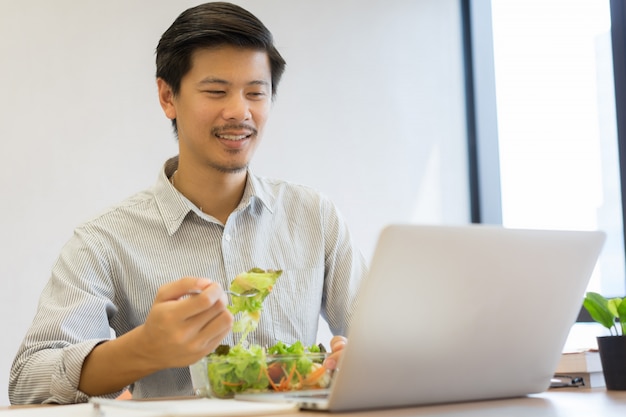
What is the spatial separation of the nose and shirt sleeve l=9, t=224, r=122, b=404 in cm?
40

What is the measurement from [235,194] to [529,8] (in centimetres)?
257

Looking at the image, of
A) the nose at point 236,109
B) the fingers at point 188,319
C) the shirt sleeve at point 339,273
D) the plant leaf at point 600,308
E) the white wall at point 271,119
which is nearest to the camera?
the fingers at point 188,319

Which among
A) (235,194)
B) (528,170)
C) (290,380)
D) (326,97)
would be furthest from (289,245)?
(528,170)

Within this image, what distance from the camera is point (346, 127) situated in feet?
13.2

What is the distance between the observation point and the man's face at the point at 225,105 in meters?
1.92

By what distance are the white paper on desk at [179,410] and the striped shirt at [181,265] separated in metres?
0.41

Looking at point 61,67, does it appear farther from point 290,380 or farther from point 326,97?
point 290,380

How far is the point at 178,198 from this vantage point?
194 cm

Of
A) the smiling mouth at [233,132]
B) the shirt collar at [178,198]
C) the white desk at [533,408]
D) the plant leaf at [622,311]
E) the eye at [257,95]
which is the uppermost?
the eye at [257,95]

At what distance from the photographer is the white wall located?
328cm

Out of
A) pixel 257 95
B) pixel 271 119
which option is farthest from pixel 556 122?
pixel 257 95

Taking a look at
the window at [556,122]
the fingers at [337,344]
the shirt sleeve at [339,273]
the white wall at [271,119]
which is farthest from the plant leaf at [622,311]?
the white wall at [271,119]

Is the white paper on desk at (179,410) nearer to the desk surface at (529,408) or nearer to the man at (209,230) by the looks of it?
the desk surface at (529,408)

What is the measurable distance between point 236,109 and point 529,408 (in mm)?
1091
